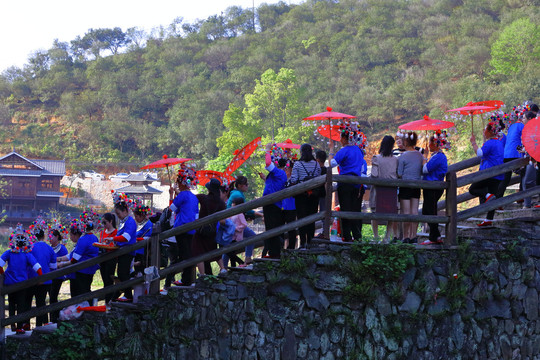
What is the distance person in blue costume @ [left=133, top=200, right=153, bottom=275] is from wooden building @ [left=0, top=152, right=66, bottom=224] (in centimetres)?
4424

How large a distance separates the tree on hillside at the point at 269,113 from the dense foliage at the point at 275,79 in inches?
4.2

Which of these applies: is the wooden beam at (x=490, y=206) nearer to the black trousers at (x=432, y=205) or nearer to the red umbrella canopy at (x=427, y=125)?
the black trousers at (x=432, y=205)

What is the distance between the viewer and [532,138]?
287 inches

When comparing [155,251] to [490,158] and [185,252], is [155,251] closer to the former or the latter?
[185,252]

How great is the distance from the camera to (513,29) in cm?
5731

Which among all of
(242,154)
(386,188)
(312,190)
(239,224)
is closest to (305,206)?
(312,190)

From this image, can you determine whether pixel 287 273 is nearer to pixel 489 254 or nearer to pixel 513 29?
pixel 489 254

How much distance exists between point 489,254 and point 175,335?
11.8 feet

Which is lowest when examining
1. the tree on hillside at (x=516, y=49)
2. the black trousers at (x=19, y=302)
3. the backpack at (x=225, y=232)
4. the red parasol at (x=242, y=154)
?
the black trousers at (x=19, y=302)

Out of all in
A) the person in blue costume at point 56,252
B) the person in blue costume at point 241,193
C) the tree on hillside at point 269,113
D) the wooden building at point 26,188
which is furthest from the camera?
the wooden building at point 26,188

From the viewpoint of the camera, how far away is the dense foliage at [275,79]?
178 ft

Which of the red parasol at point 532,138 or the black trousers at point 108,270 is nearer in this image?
the red parasol at point 532,138

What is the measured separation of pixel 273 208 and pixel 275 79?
4027 cm

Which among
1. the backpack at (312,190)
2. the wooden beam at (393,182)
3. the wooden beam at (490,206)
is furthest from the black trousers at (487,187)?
the backpack at (312,190)
